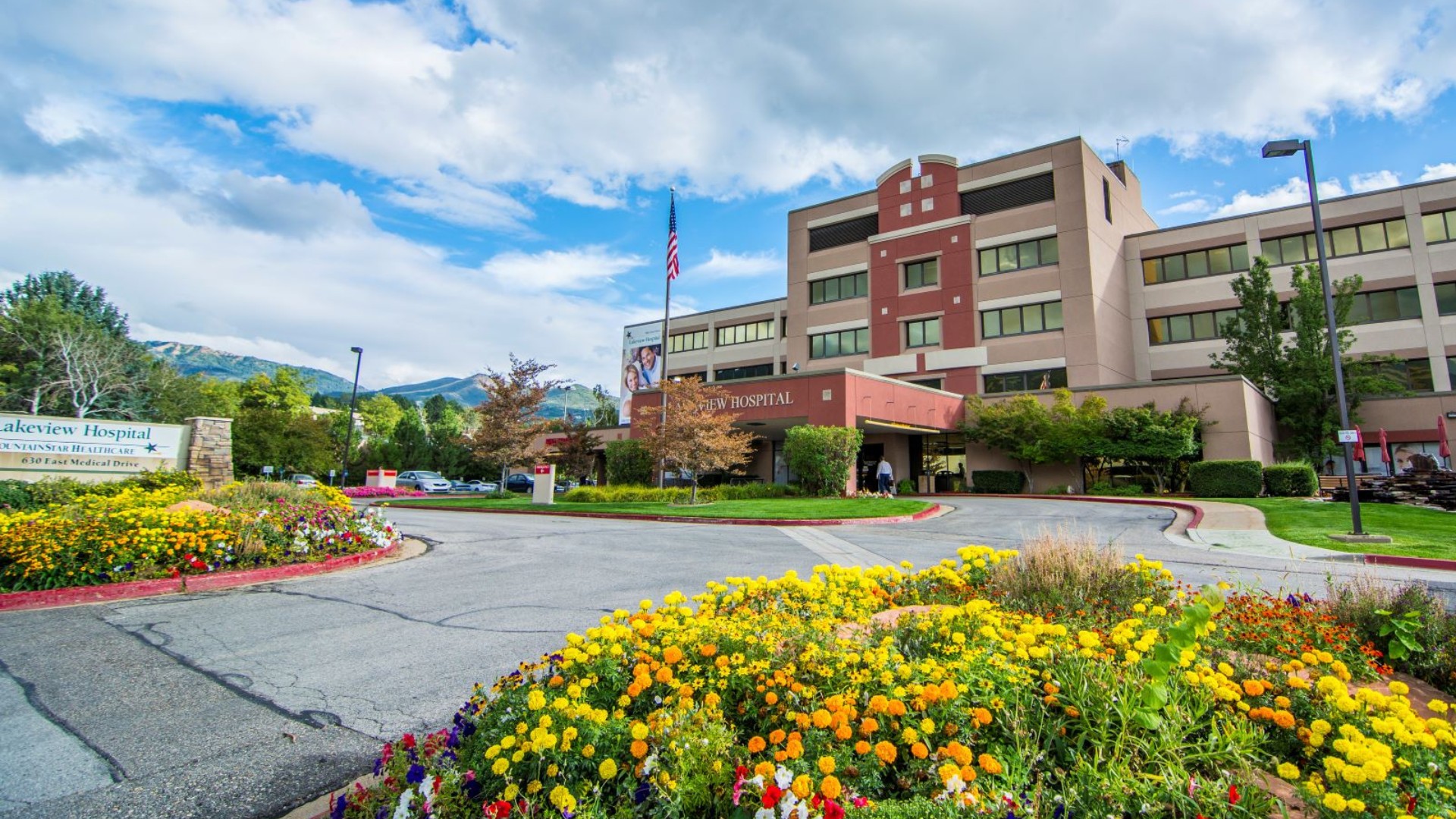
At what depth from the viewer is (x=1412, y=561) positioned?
440 inches

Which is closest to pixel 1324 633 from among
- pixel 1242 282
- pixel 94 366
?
pixel 1242 282

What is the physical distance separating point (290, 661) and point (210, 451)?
17.8 metres

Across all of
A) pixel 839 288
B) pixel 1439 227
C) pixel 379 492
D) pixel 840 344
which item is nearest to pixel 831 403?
pixel 840 344

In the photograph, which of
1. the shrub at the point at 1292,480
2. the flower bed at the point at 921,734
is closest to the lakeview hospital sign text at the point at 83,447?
the flower bed at the point at 921,734

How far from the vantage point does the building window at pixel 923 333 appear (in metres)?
37.9

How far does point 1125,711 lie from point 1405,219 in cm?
4433

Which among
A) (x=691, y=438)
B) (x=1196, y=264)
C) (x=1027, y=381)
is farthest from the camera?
(x=1196, y=264)

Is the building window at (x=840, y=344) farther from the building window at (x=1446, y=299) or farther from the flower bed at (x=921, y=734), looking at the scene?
the flower bed at (x=921, y=734)

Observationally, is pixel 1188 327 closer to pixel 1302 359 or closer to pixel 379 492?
pixel 1302 359

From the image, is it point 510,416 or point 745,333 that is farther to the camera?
point 745,333

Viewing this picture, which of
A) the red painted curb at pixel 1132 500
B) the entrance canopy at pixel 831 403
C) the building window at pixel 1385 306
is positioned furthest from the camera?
the building window at pixel 1385 306

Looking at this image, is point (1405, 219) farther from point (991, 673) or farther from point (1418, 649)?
point (991, 673)

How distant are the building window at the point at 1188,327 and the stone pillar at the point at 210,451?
137 ft

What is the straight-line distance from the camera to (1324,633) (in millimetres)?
4383
